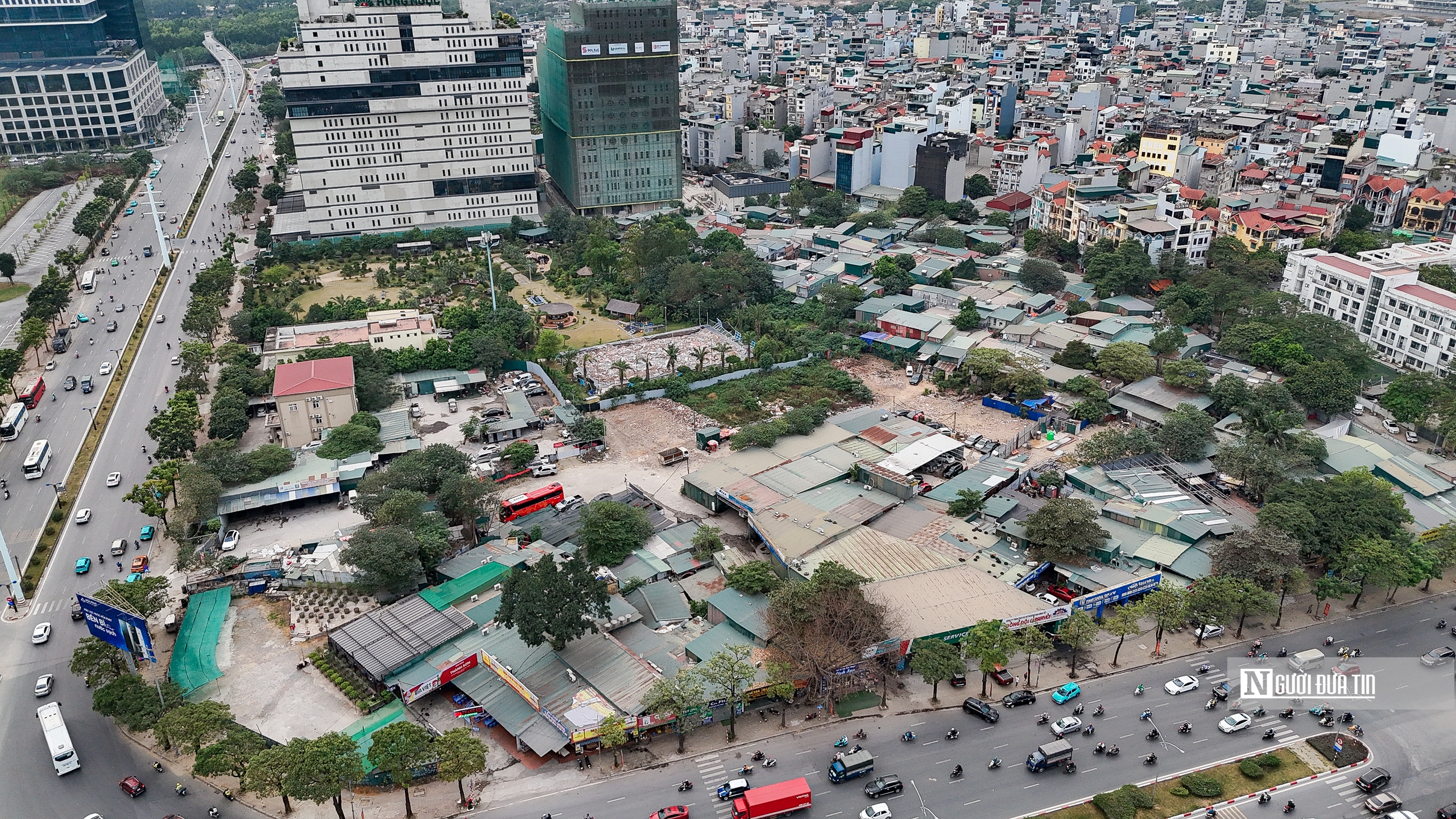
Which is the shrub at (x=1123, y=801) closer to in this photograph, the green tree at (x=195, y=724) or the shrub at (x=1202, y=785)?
the shrub at (x=1202, y=785)

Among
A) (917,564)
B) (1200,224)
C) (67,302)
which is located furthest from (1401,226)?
(67,302)

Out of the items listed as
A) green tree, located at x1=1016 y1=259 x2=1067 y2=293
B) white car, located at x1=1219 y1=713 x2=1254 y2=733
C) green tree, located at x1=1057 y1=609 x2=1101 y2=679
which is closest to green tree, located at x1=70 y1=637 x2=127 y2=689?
green tree, located at x1=1057 y1=609 x2=1101 y2=679

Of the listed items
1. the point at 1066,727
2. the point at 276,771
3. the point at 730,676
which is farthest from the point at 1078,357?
the point at 276,771

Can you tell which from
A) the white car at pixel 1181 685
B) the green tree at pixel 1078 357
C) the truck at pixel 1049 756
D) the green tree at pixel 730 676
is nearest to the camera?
the truck at pixel 1049 756

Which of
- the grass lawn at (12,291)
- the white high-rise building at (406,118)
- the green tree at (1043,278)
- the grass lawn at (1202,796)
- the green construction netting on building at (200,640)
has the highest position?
the white high-rise building at (406,118)

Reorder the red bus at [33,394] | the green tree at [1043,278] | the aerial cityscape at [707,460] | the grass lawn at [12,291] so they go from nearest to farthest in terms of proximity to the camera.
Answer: the aerial cityscape at [707,460], the red bus at [33,394], the green tree at [1043,278], the grass lawn at [12,291]

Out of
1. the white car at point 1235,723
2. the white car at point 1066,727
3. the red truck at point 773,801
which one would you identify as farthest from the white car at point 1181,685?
the red truck at point 773,801

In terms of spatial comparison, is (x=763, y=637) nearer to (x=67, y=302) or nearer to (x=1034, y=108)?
(x=67, y=302)
